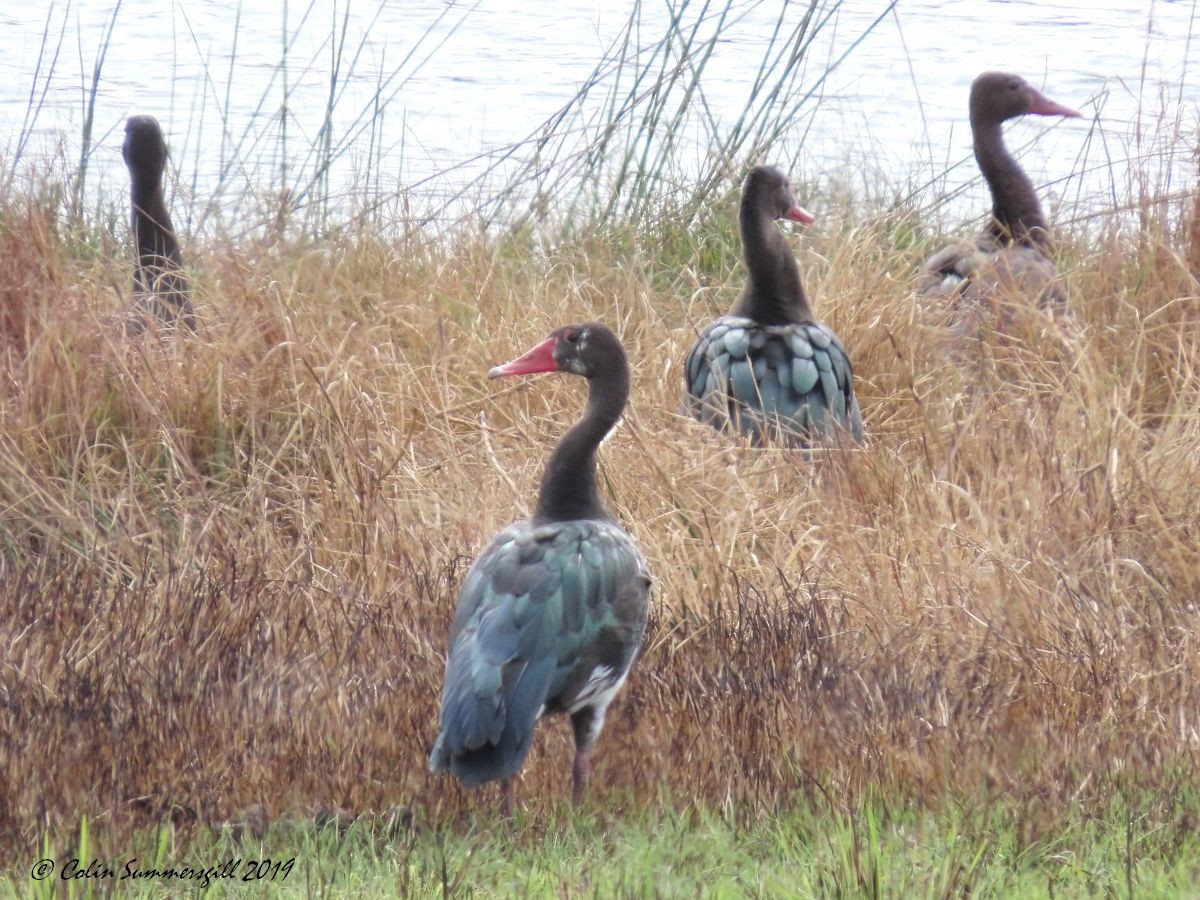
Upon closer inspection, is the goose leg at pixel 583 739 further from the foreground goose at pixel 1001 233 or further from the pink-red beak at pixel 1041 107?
the pink-red beak at pixel 1041 107

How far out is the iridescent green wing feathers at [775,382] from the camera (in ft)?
16.6

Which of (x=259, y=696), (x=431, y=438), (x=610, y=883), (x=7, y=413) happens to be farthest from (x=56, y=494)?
(x=610, y=883)

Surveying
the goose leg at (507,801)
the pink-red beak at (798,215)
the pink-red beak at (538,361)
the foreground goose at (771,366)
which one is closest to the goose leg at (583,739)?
the goose leg at (507,801)

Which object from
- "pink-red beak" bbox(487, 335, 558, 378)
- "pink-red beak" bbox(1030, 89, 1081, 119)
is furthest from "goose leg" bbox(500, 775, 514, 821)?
"pink-red beak" bbox(1030, 89, 1081, 119)

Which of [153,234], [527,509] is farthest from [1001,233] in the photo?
[153,234]

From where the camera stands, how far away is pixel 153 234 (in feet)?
19.8

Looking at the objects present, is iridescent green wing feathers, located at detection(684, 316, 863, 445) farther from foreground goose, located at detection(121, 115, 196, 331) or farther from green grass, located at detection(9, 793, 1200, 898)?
green grass, located at detection(9, 793, 1200, 898)

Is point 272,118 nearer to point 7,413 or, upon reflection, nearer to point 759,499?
point 7,413

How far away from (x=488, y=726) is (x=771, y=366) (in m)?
2.25

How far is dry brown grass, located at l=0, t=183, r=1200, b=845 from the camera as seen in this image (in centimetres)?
337

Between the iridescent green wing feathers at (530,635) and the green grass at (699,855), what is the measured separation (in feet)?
0.55

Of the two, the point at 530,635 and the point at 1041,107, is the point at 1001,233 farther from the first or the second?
the point at 530,635

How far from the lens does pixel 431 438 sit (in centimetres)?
512

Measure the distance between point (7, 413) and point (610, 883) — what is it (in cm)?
274
